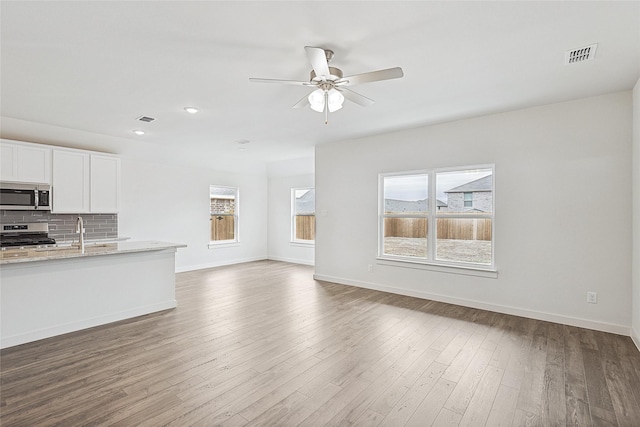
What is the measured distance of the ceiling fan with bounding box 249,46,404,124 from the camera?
2.39 meters

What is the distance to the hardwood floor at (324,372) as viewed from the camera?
208 centimetres

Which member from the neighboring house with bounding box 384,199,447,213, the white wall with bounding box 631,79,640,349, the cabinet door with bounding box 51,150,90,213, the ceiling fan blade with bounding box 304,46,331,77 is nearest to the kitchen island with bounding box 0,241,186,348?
the cabinet door with bounding box 51,150,90,213

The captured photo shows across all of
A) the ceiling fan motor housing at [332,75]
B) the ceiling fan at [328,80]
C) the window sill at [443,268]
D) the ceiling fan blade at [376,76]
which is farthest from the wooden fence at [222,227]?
the ceiling fan blade at [376,76]

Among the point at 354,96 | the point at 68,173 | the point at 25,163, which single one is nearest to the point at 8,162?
the point at 25,163

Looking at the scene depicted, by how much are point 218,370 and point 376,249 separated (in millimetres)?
3375

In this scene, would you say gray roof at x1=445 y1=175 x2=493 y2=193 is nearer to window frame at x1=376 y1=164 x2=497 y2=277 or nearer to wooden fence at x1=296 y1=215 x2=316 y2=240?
window frame at x1=376 y1=164 x2=497 y2=277

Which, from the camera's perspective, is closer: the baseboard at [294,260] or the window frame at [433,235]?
the window frame at [433,235]

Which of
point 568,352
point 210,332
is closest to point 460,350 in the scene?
point 568,352

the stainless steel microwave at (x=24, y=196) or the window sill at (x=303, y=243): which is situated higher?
the stainless steel microwave at (x=24, y=196)

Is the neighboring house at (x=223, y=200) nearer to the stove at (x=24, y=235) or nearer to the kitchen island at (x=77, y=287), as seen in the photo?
the stove at (x=24, y=235)

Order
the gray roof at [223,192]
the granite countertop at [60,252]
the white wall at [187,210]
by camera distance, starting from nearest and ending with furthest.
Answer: the granite countertop at [60,252] < the white wall at [187,210] < the gray roof at [223,192]

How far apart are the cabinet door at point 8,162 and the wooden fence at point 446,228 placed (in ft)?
18.4

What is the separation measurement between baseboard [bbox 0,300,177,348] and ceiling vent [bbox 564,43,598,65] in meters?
5.15

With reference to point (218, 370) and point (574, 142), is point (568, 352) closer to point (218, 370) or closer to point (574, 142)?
point (574, 142)
